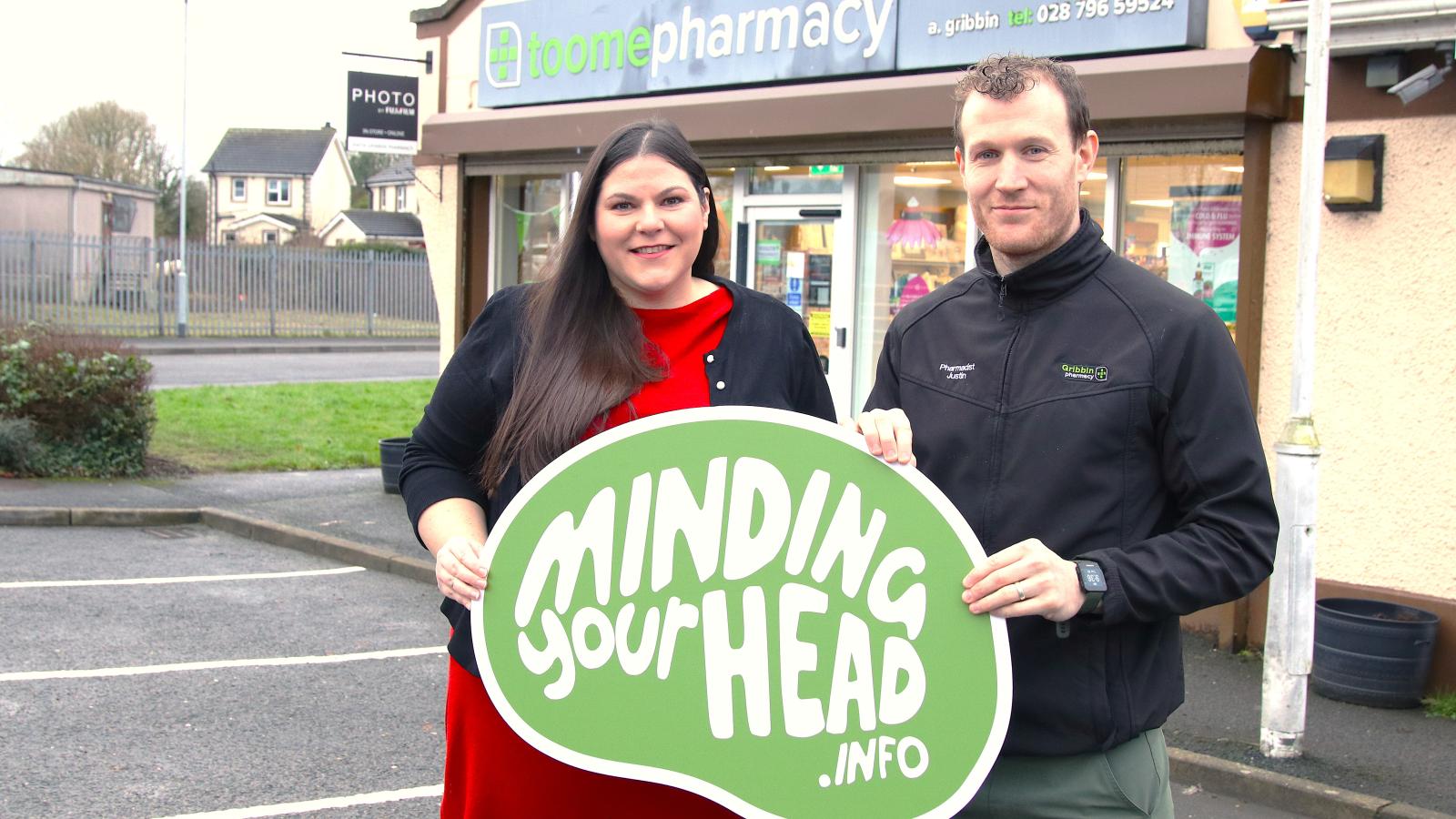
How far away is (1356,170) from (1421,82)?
1.62 feet

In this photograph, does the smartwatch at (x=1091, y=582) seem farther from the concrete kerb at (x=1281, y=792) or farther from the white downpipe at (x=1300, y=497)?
the white downpipe at (x=1300, y=497)

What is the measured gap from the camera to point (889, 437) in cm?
214

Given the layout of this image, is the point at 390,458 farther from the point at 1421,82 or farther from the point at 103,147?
the point at 103,147

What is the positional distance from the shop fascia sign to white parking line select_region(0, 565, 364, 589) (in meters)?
4.29

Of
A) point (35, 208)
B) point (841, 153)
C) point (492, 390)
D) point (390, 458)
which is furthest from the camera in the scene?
point (35, 208)

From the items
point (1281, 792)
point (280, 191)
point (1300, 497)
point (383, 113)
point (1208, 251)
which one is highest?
point (280, 191)

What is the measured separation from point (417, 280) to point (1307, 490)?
31.1m

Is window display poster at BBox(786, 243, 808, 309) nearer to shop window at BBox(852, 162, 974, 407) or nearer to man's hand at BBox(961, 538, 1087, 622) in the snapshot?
shop window at BBox(852, 162, 974, 407)

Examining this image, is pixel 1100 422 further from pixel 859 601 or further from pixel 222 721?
pixel 222 721

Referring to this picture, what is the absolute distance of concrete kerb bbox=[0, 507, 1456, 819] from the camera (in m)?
5.08

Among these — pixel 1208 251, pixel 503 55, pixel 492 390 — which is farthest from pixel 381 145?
pixel 492 390

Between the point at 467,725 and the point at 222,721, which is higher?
the point at 467,725


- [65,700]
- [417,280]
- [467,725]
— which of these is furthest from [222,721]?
[417,280]

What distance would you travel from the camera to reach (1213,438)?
2.02 metres
